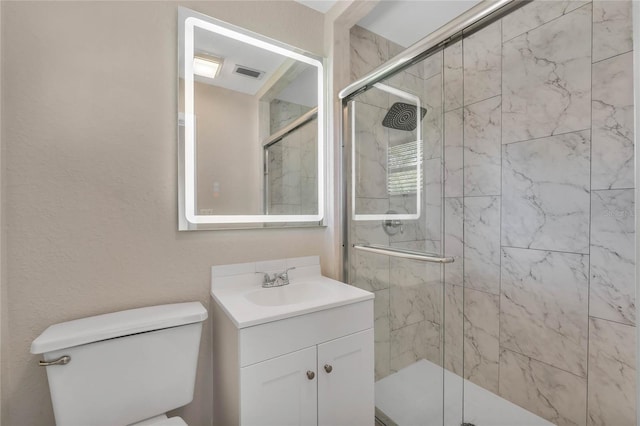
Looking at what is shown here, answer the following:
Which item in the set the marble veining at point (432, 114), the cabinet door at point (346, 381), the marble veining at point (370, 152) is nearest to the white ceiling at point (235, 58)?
the marble veining at point (370, 152)

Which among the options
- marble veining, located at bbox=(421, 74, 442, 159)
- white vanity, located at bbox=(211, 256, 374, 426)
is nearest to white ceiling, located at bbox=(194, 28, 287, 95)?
marble veining, located at bbox=(421, 74, 442, 159)

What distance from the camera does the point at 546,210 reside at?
155 cm

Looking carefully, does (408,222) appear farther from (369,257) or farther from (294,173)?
(294,173)

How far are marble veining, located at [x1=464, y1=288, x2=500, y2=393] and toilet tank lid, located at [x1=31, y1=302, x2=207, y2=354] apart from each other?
169 cm

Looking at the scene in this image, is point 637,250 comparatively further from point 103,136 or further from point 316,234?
point 103,136

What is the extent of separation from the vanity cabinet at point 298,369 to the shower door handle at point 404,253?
0.94 feet

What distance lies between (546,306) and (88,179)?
233 cm

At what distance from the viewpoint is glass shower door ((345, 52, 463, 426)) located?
138cm

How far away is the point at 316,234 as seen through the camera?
1.69 m

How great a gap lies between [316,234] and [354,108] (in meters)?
0.79

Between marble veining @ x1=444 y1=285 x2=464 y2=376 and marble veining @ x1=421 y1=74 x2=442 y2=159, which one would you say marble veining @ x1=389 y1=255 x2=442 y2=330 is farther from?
marble veining @ x1=421 y1=74 x2=442 y2=159

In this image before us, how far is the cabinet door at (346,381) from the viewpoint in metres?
1.13

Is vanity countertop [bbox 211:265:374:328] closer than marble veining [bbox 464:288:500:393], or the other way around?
vanity countertop [bbox 211:265:374:328]

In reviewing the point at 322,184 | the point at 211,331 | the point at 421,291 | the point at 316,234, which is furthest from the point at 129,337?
the point at 421,291
